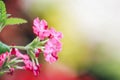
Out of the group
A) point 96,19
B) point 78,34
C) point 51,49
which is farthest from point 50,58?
point 96,19

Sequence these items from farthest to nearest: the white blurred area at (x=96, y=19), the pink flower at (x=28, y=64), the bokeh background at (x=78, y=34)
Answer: the white blurred area at (x=96, y=19) < the bokeh background at (x=78, y=34) < the pink flower at (x=28, y=64)

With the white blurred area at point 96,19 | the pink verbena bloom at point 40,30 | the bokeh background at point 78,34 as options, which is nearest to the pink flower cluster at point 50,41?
the pink verbena bloom at point 40,30

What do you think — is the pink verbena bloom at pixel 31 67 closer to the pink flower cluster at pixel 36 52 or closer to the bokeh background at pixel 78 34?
the pink flower cluster at pixel 36 52

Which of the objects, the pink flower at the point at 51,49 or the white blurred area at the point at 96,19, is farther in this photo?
the white blurred area at the point at 96,19

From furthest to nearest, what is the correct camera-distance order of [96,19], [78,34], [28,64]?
[96,19] < [78,34] < [28,64]

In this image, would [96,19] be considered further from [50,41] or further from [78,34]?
[50,41]

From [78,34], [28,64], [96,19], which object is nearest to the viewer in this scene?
[28,64]

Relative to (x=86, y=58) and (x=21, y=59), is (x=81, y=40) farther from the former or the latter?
(x=21, y=59)
